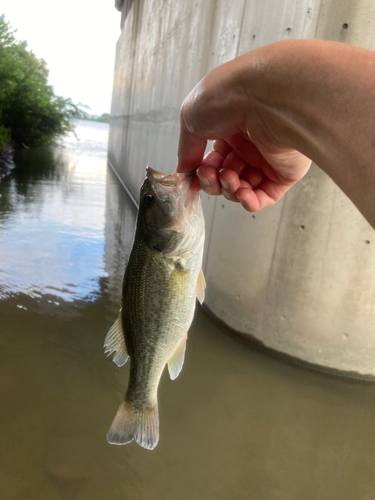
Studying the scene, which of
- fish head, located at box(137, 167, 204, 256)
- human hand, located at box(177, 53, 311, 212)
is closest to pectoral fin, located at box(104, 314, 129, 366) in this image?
fish head, located at box(137, 167, 204, 256)

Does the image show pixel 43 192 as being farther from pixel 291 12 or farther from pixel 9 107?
pixel 9 107

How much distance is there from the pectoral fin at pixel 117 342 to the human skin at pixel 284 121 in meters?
0.82

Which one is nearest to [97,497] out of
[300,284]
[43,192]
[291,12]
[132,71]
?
[300,284]

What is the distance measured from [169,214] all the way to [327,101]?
3.22 ft

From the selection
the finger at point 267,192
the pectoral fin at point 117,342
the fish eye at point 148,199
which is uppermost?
the finger at point 267,192

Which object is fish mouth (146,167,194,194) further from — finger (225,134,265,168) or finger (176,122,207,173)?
finger (225,134,265,168)

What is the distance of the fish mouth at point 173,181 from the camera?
1839mm

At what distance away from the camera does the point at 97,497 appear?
263 cm

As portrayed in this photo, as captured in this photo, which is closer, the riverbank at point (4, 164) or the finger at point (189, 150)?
the finger at point (189, 150)

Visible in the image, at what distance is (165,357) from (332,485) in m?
1.95

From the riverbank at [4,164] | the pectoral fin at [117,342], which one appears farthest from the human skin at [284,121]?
A: the riverbank at [4,164]

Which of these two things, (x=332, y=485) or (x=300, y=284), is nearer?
(x=332, y=485)

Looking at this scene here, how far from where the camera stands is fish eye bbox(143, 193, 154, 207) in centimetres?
188

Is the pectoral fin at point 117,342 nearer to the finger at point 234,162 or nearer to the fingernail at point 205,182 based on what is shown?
the fingernail at point 205,182
